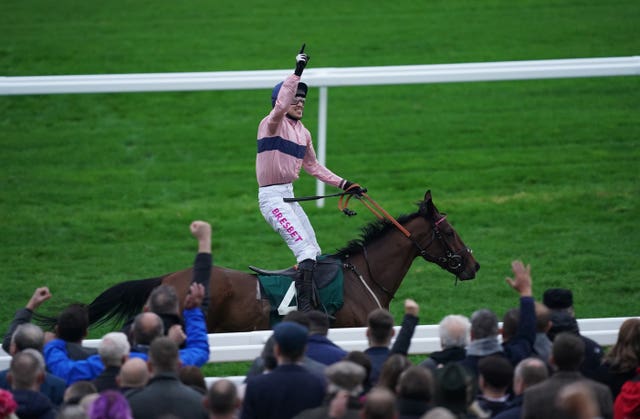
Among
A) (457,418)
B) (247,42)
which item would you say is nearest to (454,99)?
(247,42)

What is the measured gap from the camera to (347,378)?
4062 mm

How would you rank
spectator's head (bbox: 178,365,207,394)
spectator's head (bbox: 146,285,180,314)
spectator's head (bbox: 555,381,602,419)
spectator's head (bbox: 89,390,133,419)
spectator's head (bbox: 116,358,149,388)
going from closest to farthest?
spectator's head (bbox: 555,381,602,419), spectator's head (bbox: 89,390,133,419), spectator's head (bbox: 116,358,149,388), spectator's head (bbox: 178,365,207,394), spectator's head (bbox: 146,285,180,314)

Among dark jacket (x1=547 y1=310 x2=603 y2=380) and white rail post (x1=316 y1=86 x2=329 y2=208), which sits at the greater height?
white rail post (x1=316 y1=86 x2=329 y2=208)

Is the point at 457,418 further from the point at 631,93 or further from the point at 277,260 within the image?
the point at 631,93

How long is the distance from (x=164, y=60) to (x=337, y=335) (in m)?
9.27

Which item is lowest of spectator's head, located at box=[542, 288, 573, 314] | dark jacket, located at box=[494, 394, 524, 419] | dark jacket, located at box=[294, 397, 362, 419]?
dark jacket, located at box=[494, 394, 524, 419]

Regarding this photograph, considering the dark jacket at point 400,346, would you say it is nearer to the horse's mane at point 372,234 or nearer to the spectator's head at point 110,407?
the spectator's head at point 110,407

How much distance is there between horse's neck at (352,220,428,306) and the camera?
695 cm

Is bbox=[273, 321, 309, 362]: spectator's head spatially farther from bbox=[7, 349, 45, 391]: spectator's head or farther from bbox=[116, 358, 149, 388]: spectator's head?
bbox=[7, 349, 45, 391]: spectator's head

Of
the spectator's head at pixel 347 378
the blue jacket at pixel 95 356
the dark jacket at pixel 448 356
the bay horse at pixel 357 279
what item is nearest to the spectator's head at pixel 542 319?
the dark jacket at pixel 448 356

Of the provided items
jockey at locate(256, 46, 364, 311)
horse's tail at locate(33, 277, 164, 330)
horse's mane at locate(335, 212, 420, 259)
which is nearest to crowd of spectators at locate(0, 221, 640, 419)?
horse's tail at locate(33, 277, 164, 330)

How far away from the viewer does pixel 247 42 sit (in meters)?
15.3

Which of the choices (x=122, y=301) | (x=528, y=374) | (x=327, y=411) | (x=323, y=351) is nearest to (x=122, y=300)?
(x=122, y=301)

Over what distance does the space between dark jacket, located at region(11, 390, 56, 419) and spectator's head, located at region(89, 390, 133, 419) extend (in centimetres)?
40
